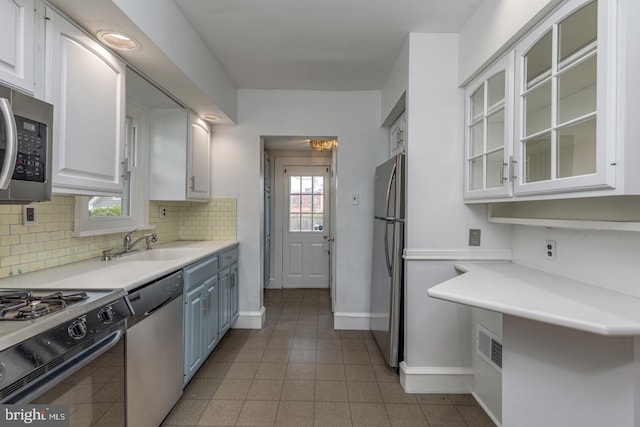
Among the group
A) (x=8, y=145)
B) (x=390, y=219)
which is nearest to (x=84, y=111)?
(x=8, y=145)

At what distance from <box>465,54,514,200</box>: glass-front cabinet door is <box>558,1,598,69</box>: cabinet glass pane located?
36 centimetres

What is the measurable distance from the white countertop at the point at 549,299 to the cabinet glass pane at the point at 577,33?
0.94 metres

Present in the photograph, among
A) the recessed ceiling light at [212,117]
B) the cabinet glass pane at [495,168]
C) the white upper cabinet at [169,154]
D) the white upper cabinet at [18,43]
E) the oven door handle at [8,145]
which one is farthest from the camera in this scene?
the recessed ceiling light at [212,117]

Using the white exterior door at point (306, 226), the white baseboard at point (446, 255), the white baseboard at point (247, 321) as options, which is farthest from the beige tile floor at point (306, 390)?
the white exterior door at point (306, 226)

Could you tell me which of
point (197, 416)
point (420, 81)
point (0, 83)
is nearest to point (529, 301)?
point (420, 81)

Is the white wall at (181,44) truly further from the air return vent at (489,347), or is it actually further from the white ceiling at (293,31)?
the air return vent at (489,347)

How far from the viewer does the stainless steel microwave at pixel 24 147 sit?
3.44 ft

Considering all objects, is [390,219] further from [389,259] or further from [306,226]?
[306,226]

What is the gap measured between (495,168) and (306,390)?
1869mm

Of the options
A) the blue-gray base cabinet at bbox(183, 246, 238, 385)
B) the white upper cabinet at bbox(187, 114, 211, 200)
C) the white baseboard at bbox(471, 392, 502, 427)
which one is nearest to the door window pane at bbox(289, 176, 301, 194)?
the white upper cabinet at bbox(187, 114, 211, 200)

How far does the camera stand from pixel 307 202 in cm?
521

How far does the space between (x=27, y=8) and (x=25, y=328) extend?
3.84ft

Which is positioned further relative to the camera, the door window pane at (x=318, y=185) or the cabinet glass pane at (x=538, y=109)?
the door window pane at (x=318, y=185)

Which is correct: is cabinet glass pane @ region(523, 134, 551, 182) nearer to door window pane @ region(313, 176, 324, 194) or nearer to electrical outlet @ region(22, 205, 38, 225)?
electrical outlet @ region(22, 205, 38, 225)
